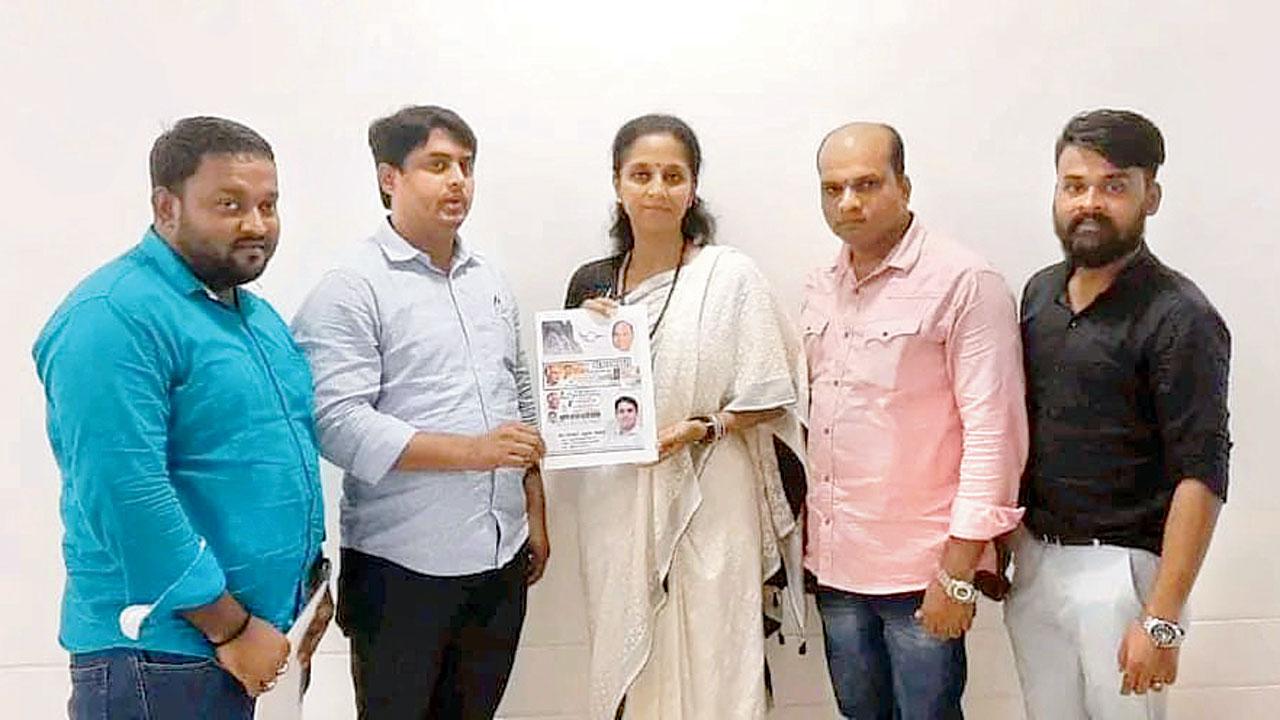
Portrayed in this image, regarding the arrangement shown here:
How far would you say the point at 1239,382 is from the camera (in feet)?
8.70

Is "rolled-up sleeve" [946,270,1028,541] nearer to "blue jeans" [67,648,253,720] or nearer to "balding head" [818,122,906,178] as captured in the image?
"balding head" [818,122,906,178]

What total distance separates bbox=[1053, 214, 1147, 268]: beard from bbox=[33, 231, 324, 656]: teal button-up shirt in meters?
1.33

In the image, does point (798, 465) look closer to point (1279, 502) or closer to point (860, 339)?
point (860, 339)

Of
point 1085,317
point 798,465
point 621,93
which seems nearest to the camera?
point 1085,317

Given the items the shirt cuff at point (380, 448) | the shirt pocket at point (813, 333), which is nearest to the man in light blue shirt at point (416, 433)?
the shirt cuff at point (380, 448)

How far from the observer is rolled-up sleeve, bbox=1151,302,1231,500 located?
6.12ft

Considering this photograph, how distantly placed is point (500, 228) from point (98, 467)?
1.23m

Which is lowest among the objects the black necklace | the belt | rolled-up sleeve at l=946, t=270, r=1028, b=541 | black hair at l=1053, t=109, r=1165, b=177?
the belt

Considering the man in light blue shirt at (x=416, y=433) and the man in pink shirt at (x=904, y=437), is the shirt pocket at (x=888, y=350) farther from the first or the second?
the man in light blue shirt at (x=416, y=433)

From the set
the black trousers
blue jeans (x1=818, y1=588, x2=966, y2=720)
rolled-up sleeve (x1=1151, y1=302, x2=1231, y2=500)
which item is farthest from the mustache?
the black trousers

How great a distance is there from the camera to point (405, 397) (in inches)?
80.5

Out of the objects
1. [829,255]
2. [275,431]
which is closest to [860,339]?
[829,255]

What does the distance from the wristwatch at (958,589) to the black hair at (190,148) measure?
135 centimetres

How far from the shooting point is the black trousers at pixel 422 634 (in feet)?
6.67
